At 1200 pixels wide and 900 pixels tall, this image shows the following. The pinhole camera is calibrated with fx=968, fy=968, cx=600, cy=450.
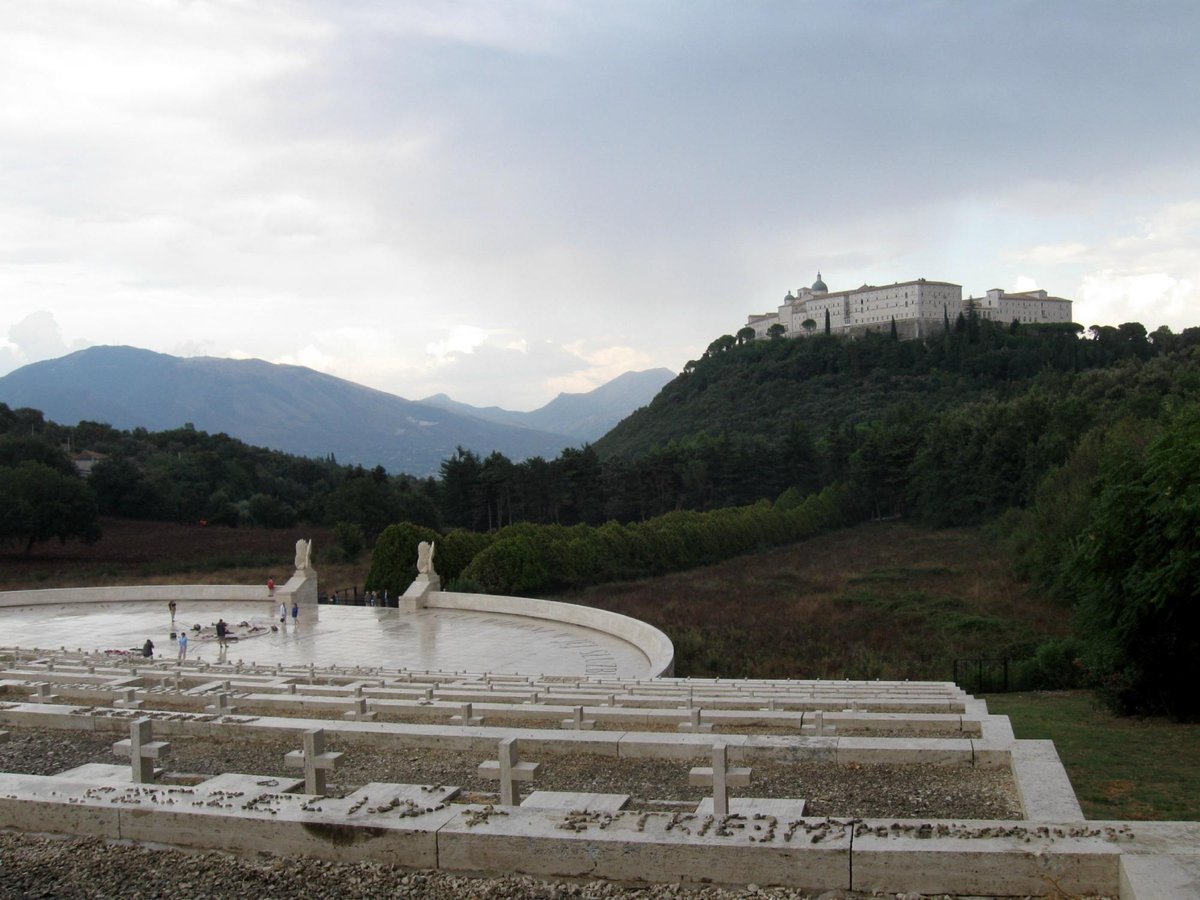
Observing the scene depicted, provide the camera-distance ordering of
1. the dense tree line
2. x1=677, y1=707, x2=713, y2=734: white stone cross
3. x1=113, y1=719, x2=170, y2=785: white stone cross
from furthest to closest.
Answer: the dense tree line, x1=677, y1=707, x2=713, y2=734: white stone cross, x1=113, y1=719, x2=170, y2=785: white stone cross

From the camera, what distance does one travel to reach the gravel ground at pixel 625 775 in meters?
6.64

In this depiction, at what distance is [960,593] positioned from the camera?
3631 cm

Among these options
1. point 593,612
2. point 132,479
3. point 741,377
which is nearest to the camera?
point 593,612

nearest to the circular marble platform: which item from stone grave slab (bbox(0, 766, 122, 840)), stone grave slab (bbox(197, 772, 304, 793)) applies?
stone grave slab (bbox(197, 772, 304, 793))

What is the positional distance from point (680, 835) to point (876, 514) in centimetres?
7156

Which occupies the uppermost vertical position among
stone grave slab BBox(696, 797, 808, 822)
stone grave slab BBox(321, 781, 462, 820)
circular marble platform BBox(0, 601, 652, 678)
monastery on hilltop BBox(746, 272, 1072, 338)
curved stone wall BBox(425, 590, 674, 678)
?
monastery on hilltop BBox(746, 272, 1072, 338)

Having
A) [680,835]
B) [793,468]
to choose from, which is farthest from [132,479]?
[680,835]

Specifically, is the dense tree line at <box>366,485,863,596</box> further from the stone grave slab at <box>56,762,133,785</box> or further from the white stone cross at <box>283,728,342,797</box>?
the white stone cross at <box>283,728,342,797</box>

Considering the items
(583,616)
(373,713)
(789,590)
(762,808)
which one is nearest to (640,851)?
(762,808)

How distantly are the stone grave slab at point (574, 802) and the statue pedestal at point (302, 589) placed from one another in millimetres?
27315

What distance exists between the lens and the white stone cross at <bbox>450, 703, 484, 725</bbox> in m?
9.44

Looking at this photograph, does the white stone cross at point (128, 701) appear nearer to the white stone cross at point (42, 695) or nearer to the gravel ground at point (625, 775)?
the white stone cross at point (42, 695)

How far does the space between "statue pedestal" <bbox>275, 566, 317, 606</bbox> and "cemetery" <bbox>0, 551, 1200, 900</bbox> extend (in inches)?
677

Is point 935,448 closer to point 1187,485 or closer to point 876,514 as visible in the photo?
point 876,514
